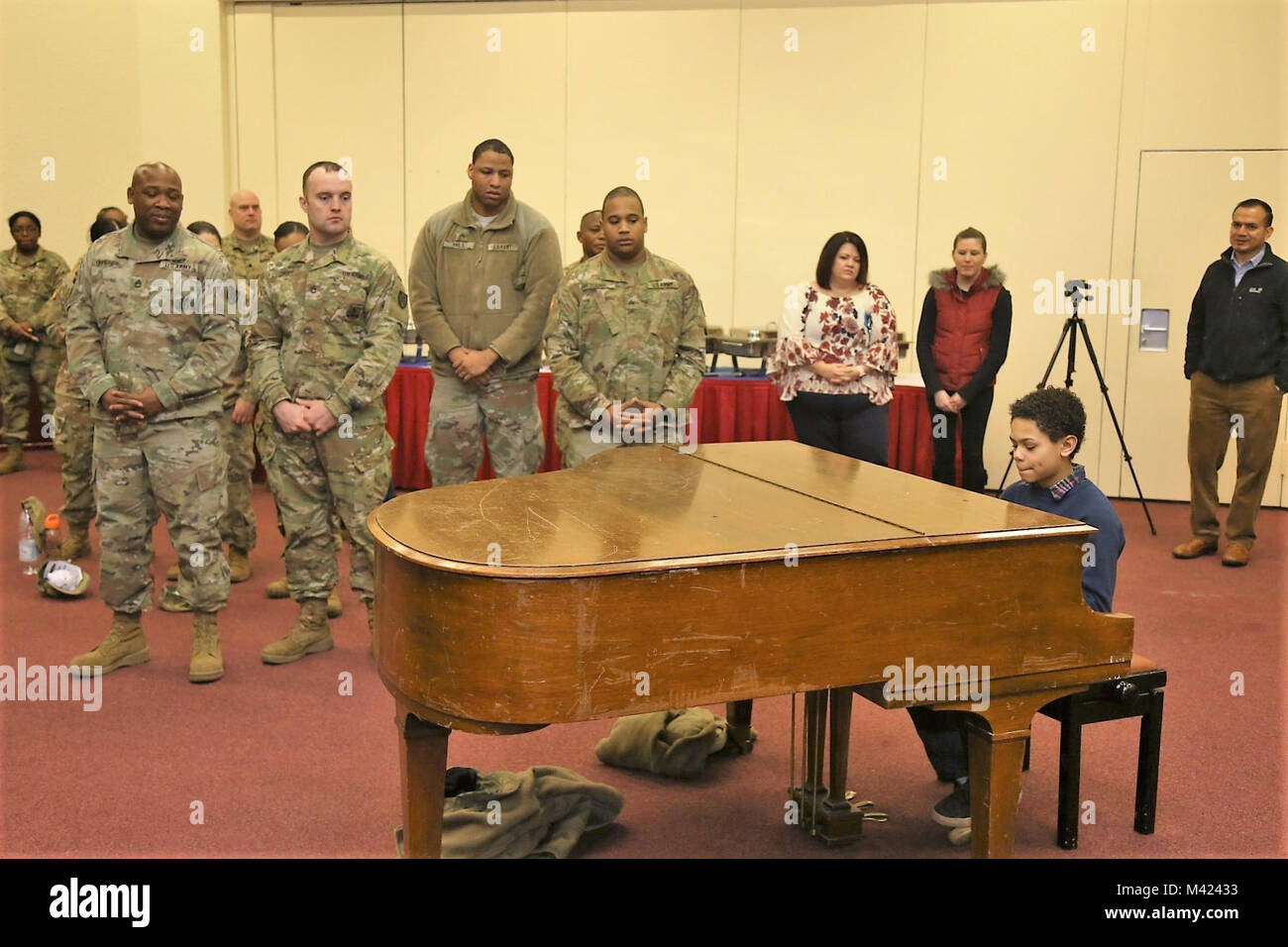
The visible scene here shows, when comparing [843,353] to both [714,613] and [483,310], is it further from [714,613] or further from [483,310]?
[714,613]

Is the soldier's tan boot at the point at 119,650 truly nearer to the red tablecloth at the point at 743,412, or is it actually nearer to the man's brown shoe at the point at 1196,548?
the red tablecloth at the point at 743,412

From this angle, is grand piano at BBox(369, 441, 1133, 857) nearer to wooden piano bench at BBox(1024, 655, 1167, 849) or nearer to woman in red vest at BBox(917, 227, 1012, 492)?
wooden piano bench at BBox(1024, 655, 1167, 849)

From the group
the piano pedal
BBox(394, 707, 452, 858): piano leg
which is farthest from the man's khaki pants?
BBox(394, 707, 452, 858): piano leg

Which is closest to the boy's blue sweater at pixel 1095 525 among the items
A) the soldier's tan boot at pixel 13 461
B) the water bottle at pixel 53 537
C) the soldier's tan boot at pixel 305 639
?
the soldier's tan boot at pixel 305 639

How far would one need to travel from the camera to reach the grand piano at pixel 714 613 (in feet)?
6.89

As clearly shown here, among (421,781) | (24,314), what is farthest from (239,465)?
(24,314)

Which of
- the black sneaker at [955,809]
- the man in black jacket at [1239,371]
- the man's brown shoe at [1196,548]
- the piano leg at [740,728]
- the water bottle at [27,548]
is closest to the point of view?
the black sneaker at [955,809]

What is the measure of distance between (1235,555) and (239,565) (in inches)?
180

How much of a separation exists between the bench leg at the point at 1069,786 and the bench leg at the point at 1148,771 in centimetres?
19

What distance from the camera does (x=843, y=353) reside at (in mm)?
5238

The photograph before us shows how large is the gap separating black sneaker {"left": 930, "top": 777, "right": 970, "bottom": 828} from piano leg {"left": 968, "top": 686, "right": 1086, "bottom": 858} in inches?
22.5

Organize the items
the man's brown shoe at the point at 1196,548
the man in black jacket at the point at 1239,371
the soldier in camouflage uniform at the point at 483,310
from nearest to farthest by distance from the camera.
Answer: the soldier in camouflage uniform at the point at 483,310, the man in black jacket at the point at 1239,371, the man's brown shoe at the point at 1196,548
